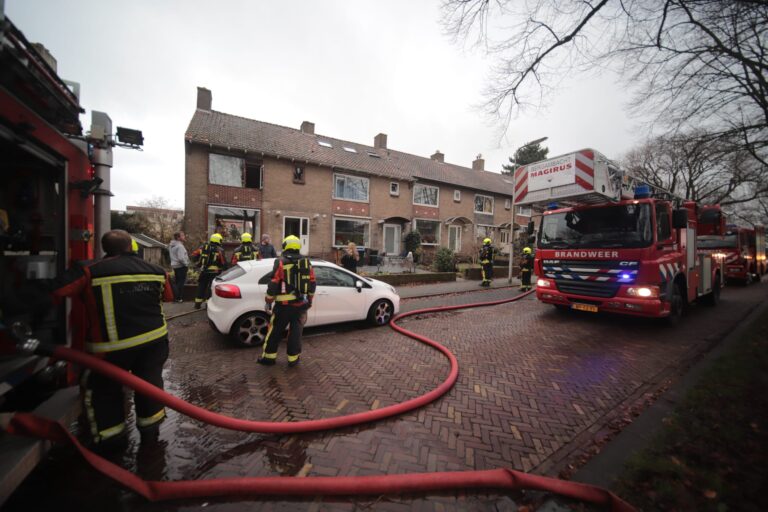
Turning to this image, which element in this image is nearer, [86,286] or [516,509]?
[516,509]

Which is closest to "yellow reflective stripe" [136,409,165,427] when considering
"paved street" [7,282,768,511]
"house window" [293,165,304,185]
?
"paved street" [7,282,768,511]

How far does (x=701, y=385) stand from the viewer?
144 inches

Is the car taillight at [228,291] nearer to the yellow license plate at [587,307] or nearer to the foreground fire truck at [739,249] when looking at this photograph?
the yellow license plate at [587,307]

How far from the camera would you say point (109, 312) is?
2.31m

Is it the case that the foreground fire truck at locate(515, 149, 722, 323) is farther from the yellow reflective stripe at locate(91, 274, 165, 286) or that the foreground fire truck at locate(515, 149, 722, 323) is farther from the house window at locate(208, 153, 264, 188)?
the house window at locate(208, 153, 264, 188)

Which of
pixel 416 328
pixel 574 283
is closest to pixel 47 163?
pixel 416 328

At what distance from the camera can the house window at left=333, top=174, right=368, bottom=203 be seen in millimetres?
18156

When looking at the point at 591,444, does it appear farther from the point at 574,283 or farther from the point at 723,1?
the point at 723,1

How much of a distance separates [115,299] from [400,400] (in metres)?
2.74

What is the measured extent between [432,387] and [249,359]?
2.66 metres

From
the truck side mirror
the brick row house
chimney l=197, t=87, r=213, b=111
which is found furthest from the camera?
chimney l=197, t=87, r=213, b=111

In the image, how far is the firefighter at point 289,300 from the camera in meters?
4.11

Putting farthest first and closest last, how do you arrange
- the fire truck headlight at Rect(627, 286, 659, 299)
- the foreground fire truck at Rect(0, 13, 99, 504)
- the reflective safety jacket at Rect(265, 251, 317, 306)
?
the fire truck headlight at Rect(627, 286, 659, 299) → the reflective safety jacket at Rect(265, 251, 317, 306) → the foreground fire truck at Rect(0, 13, 99, 504)

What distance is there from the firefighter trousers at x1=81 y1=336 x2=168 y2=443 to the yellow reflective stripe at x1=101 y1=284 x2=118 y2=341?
154 mm
